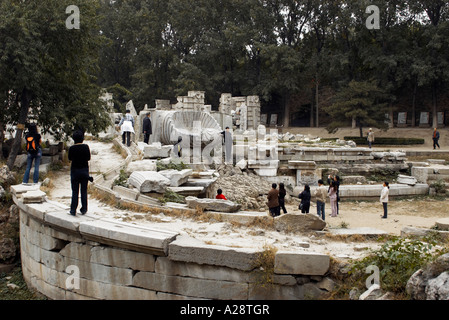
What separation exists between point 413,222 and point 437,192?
4.71 meters

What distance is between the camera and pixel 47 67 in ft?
43.2

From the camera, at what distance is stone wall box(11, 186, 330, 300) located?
6.22m

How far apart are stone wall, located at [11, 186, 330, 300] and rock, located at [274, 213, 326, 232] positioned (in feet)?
4.69

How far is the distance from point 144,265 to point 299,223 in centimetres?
262

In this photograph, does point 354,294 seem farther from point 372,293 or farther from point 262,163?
point 262,163

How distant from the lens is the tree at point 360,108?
99.1 feet

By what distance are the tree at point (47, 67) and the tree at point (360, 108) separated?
19922 mm

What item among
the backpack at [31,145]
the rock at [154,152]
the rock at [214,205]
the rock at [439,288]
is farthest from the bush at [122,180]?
the rock at [439,288]

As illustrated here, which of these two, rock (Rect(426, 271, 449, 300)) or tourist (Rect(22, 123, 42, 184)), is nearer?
rock (Rect(426, 271, 449, 300))

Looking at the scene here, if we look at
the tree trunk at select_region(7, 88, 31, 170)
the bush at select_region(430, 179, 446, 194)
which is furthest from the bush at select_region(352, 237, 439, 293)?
the bush at select_region(430, 179, 446, 194)

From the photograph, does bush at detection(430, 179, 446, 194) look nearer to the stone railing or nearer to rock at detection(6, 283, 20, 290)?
the stone railing

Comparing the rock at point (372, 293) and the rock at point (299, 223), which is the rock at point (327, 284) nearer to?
the rock at point (372, 293)

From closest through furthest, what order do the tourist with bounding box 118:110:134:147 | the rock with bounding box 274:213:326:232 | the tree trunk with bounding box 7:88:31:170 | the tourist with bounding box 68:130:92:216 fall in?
the tourist with bounding box 68:130:92:216 < the rock with bounding box 274:213:326:232 < the tree trunk with bounding box 7:88:31:170 < the tourist with bounding box 118:110:134:147
